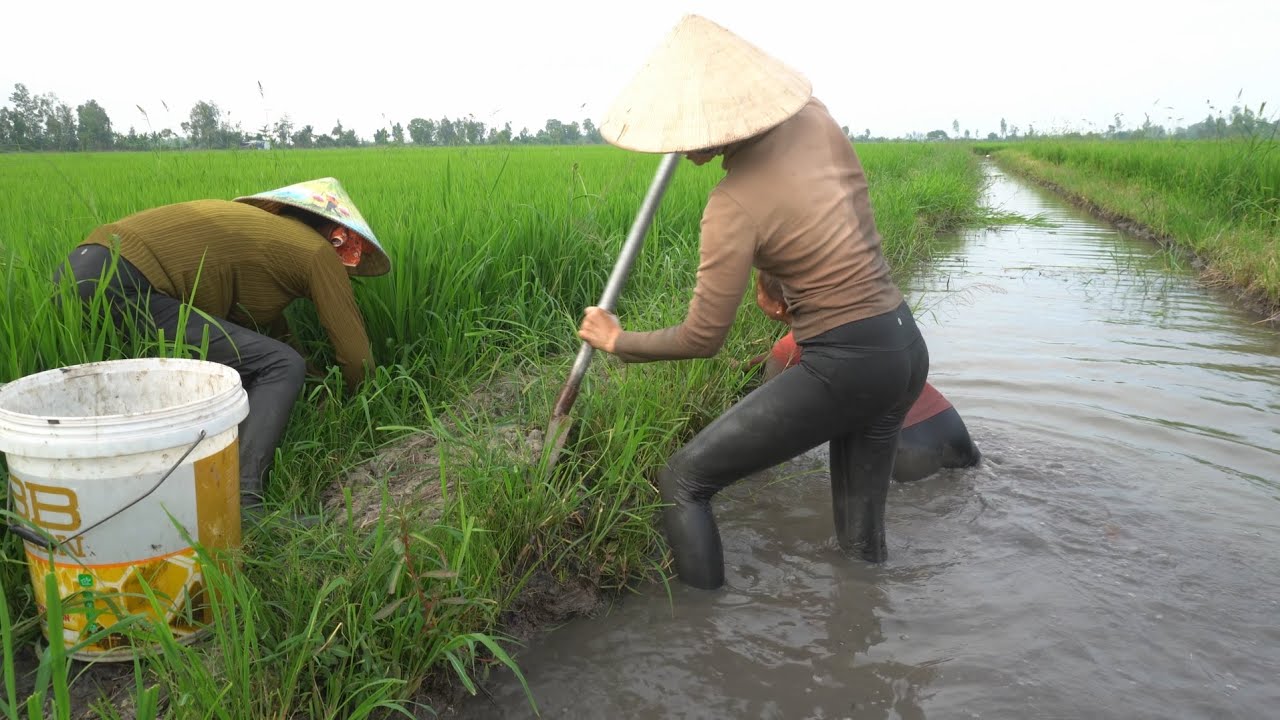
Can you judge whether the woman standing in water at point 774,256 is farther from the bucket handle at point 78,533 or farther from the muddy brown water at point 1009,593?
the bucket handle at point 78,533

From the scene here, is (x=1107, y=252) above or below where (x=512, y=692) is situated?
above

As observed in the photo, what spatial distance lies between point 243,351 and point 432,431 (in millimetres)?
634

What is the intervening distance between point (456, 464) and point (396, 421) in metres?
0.52

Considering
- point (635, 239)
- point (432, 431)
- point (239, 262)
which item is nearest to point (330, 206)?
point (239, 262)

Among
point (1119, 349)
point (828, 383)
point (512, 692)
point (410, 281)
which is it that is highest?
point (410, 281)

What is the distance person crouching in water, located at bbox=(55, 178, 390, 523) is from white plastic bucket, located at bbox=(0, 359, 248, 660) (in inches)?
17.8

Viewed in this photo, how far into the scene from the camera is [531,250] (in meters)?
3.89

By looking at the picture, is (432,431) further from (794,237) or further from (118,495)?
(794,237)

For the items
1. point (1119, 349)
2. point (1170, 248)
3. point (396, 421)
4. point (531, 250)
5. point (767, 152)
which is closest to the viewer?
point (767, 152)

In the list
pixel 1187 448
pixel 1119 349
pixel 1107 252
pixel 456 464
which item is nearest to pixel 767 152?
pixel 456 464

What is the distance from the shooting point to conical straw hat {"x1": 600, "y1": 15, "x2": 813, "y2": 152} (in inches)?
73.5

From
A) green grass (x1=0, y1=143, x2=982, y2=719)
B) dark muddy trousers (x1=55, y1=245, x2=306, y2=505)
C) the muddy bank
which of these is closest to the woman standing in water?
green grass (x1=0, y1=143, x2=982, y2=719)

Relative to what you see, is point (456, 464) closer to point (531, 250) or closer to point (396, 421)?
point (396, 421)

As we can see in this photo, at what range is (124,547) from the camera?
1739 mm
